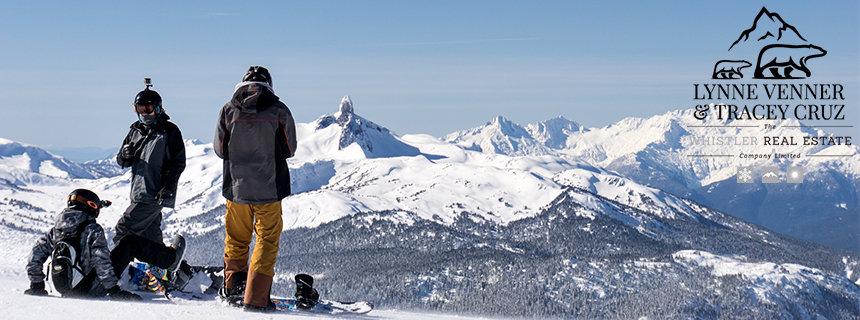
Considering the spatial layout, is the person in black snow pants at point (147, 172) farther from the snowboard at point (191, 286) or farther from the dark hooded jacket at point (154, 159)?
the snowboard at point (191, 286)

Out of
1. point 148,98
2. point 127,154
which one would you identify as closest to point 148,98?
point 148,98

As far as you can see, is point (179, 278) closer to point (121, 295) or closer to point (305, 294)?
point (121, 295)

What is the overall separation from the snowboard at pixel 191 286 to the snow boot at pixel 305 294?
0.15 metres

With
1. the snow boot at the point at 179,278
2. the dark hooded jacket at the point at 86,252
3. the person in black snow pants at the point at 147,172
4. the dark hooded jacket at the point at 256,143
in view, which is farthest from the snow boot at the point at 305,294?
the dark hooded jacket at the point at 86,252

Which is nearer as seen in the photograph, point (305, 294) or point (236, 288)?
point (236, 288)

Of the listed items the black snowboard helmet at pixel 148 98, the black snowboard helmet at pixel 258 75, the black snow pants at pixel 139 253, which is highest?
the black snowboard helmet at pixel 258 75

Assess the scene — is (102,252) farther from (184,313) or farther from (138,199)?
(184,313)

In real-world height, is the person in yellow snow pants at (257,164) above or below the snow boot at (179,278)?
above

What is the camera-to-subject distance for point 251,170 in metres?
13.4

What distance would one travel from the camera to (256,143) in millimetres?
13352

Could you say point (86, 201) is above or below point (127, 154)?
below

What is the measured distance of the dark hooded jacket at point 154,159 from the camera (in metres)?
15.3

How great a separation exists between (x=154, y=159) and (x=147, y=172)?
1.04ft

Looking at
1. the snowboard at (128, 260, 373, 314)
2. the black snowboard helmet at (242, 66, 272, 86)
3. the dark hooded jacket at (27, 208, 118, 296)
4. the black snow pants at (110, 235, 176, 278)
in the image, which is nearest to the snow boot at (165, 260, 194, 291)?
the snowboard at (128, 260, 373, 314)
